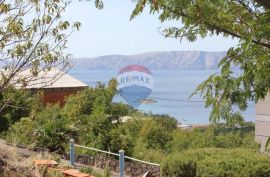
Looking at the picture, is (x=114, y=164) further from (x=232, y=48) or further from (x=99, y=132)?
(x=232, y=48)

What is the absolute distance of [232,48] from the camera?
524 centimetres

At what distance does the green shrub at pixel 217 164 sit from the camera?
8727 mm

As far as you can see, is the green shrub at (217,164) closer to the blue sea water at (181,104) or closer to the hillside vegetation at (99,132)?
the blue sea water at (181,104)

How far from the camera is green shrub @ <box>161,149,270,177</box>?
28.6 feet

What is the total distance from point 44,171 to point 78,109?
25.6ft

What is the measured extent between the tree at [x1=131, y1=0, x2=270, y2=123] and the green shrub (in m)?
3.21

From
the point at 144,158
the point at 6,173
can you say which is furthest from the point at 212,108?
the point at 144,158

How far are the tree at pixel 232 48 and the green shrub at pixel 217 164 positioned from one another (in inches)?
126

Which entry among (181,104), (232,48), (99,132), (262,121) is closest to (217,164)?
(232,48)

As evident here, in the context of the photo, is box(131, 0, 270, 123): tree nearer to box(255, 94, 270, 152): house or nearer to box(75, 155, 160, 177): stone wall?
box(75, 155, 160, 177): stone wall

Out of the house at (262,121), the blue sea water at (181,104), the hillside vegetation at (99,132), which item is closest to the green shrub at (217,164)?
the blue sea water at (181,104)

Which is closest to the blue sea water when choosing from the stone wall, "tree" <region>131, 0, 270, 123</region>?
"tree" <region>131, 0, 270, 123</region>

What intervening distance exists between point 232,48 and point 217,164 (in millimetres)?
3987

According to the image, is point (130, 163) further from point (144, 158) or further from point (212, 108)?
point (212, 108)
